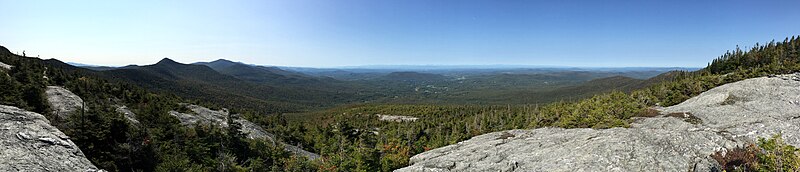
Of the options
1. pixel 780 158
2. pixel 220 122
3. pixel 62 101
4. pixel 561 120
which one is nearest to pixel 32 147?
pixel 62 101

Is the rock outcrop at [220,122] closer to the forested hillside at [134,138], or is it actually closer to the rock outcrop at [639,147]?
the forested hillside at [134,138]

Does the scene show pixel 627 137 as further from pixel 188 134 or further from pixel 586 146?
pixel 188 134

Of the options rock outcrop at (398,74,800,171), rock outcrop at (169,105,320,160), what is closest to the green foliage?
rock outcrop at (398,74,800,171)

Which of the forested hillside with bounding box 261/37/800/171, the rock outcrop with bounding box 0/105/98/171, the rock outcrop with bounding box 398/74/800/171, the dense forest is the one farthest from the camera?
the forested hillside with bounding box 261/37/800/171

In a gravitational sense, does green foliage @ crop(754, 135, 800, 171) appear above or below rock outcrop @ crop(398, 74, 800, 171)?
above

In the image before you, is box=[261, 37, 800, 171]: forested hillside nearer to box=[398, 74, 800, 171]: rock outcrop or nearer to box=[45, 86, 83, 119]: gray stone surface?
box=[398, 74, 800, 171]: rock outcrop

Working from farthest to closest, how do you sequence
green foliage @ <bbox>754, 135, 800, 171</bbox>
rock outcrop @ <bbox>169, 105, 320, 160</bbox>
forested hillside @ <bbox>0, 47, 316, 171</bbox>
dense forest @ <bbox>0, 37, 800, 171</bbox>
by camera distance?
rock outcrop @ <bbox>169, 105, 320, 160</bbox>
dense forest @ <bbox>0, 37, 800, 171</bbox>
forested hillside @ <bbox>0, 47, 316, 171</bbox>
green foliage @ <bbox>754, 135, 800, 171</bbox>

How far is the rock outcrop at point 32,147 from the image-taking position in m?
20.7

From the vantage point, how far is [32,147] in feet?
75.0

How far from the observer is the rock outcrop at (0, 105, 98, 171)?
2069 cm

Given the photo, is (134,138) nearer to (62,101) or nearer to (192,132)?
(192,132)

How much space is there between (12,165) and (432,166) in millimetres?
28150

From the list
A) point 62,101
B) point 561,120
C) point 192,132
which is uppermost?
point 62,101

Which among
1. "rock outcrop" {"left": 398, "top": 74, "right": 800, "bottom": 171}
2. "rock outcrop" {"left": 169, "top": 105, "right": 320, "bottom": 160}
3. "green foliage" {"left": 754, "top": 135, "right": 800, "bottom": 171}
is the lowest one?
"rock outcrop" {"left": 169, "top": 105, "right": 320, "bottom": 160}
